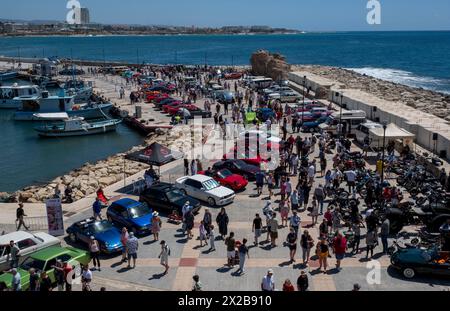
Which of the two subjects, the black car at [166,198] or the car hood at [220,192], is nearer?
the black car at [166,198]

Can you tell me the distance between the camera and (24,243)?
1630 cm

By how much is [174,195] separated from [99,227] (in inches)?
159

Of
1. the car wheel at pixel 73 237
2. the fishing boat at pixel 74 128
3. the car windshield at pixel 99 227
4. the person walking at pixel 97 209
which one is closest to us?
the car windshield at pixel 99 227

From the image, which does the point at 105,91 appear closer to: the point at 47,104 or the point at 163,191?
the point at 47,104

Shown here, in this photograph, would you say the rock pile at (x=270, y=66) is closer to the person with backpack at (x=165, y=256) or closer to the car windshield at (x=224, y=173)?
the car windshield at (x=224, y=173)

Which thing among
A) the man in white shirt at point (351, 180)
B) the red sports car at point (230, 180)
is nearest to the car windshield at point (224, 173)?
the red sports car at point (230, 180)

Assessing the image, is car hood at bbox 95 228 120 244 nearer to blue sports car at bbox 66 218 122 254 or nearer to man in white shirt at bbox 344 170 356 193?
blue sports car at bbox 66 218 122 254

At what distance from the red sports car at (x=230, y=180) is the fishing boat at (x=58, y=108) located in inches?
1197

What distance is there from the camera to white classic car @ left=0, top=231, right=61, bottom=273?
15.7 metres

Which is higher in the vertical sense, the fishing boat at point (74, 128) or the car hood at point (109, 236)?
the car hood at point (109, 236)

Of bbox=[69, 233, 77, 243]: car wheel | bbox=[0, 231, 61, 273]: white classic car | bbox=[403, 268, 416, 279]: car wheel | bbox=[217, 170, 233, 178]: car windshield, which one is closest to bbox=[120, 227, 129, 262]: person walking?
bbox=[69, 233, 77, 243]: car wheel

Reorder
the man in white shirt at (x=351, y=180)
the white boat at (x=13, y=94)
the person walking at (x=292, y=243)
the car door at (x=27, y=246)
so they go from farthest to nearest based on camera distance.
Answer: the white boat at (x=13, y=94)
the man in white shirt at (x=351, y=180)
the car door at (x=27, y=246)
the person walking at (x=292, y=243)

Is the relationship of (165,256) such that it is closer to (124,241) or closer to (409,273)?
(124,241)

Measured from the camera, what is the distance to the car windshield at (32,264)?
48.0 feet
